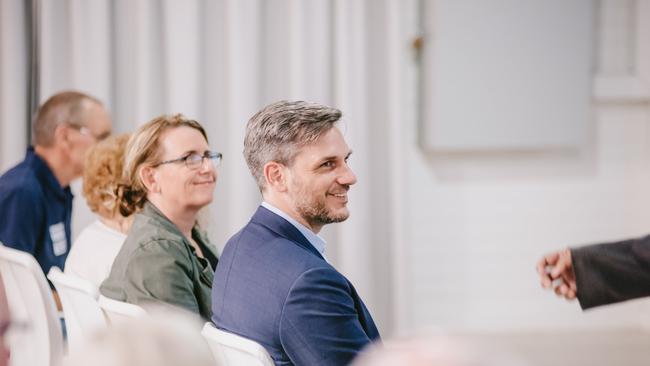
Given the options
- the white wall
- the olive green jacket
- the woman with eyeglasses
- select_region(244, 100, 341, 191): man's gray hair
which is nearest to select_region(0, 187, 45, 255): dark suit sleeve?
the woman with eyeglasses

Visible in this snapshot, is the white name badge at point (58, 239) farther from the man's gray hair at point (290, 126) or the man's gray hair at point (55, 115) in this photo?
the man's gray hair at point (290, 126)

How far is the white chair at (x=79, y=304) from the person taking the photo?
2.13 m

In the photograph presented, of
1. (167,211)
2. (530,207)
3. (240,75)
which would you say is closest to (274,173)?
(167,211)

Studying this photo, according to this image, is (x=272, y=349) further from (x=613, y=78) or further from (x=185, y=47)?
(x=613, y=78)

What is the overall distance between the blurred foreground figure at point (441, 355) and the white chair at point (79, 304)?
1439 millimetres

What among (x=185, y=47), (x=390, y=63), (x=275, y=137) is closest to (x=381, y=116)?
(x=390, y=63)

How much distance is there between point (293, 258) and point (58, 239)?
2005 millimetres

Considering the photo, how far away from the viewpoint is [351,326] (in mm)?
1723

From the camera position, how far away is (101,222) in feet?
9.69

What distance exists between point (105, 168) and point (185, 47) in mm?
2017

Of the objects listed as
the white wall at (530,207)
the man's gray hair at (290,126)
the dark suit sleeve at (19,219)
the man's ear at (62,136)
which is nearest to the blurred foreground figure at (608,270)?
the man's gray hair at (290,126)

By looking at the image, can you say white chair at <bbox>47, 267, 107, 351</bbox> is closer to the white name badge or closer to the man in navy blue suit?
the man in navy blue suit

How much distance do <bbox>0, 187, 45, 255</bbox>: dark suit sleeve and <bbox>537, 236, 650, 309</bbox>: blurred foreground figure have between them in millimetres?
2187

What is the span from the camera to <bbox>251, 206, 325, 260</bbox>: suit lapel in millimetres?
1941
